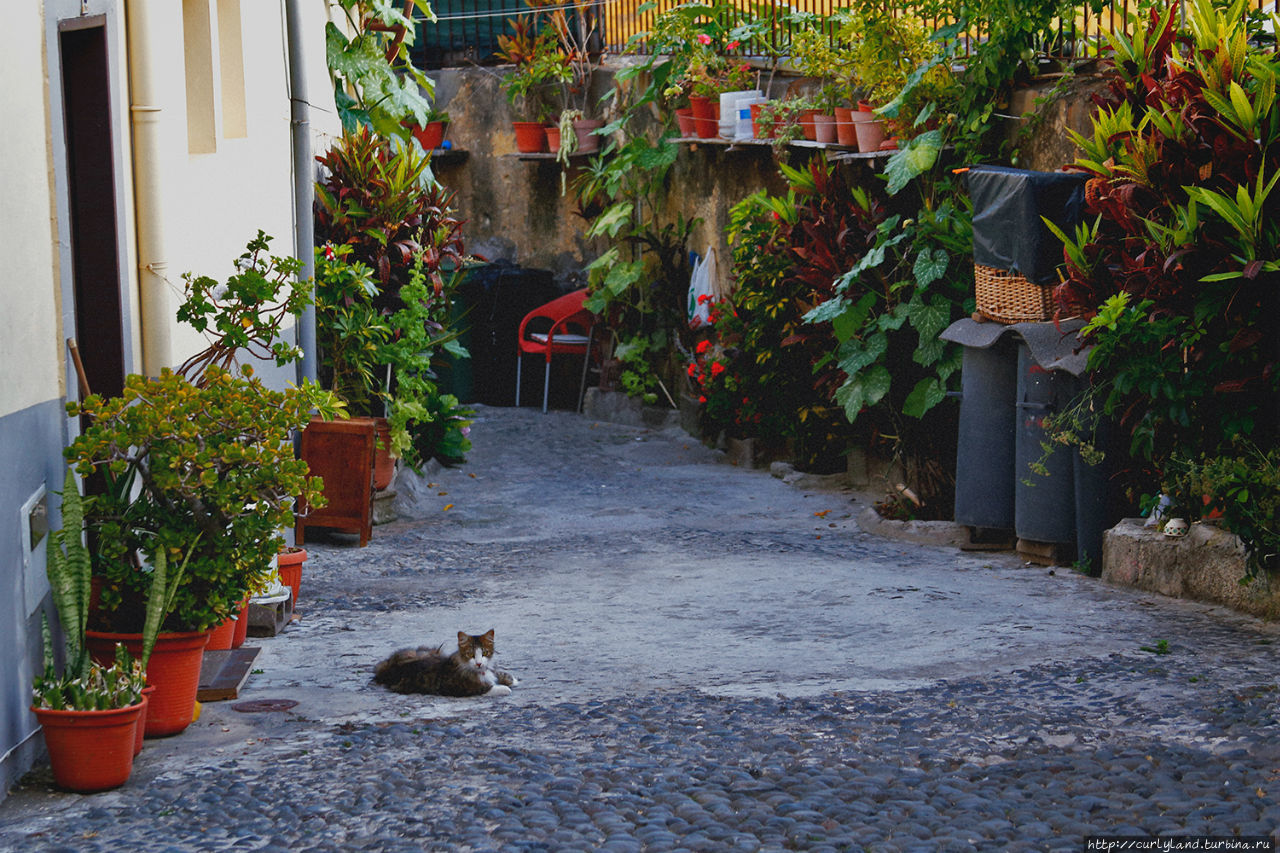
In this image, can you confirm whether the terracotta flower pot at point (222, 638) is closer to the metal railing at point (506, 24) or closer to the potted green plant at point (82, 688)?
the potted green plant at point (82, 688)

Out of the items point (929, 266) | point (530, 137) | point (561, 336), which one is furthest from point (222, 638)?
point (530, 137)

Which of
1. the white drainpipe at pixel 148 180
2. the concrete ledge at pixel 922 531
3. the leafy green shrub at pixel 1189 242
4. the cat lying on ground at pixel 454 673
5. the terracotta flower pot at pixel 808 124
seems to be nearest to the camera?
the cat lying on ground at pixel 454 673

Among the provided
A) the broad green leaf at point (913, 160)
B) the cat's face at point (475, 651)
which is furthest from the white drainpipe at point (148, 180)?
the broad green leaf at point (913, 160)

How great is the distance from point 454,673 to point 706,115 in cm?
847

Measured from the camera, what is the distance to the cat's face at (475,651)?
17.6 feet

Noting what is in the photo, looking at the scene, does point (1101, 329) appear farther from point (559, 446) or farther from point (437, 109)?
point (437, 109)

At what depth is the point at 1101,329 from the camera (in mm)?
6977

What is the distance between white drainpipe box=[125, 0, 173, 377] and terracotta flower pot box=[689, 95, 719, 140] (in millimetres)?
7559

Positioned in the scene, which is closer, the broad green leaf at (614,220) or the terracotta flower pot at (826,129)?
the terracotta flower pot at (826,129)

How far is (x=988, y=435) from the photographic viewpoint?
8.14 metres

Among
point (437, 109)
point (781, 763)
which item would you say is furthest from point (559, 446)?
point (781, 763)

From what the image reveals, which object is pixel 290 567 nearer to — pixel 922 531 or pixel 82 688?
pixel 82 688

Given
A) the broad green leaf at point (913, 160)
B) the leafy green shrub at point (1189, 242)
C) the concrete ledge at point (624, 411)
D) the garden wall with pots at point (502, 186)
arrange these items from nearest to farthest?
the leafy green shrub at point (1189, 242) → the broad green leaf at point (913, 160) → the concrete ledge at point (624, 411) → the garden wall with pots at point (502, 186)

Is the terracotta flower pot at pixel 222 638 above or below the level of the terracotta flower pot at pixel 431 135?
below
